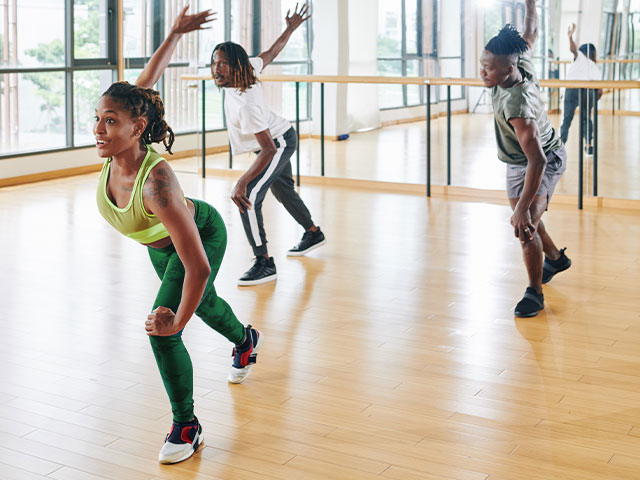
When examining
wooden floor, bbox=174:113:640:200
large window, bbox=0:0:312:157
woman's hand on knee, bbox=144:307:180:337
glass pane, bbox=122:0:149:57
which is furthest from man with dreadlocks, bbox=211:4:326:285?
glass pane, bbox=122:0:149:57

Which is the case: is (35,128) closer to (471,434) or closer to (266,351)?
(266,351)

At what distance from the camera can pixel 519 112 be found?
3.82 m

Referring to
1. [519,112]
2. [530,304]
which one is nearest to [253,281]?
[530,304]

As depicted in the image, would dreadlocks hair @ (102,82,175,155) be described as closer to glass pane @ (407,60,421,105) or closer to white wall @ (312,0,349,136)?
glass pane @ (407,60,421,105)

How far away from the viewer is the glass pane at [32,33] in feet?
26.5

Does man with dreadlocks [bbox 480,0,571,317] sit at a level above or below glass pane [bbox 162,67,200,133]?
below

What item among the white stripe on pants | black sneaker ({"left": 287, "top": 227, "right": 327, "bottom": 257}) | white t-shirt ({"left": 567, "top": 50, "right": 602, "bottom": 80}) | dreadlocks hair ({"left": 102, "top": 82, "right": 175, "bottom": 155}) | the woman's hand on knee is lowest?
black sneaker ({"left": 287, "top": 227, "right": 327, "bottom": 257})

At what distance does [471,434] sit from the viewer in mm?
2848

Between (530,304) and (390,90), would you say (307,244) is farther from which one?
(390,90)

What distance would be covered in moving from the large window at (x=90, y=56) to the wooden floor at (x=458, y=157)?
545 mm

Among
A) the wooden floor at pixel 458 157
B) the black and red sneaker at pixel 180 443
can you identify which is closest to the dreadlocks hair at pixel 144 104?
the black and red sneaker at pixel 180 443

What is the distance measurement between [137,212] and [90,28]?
22.9 feet

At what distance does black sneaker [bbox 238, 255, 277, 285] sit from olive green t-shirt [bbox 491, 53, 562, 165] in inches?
53.9

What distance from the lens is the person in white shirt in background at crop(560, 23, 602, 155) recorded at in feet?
23.2
